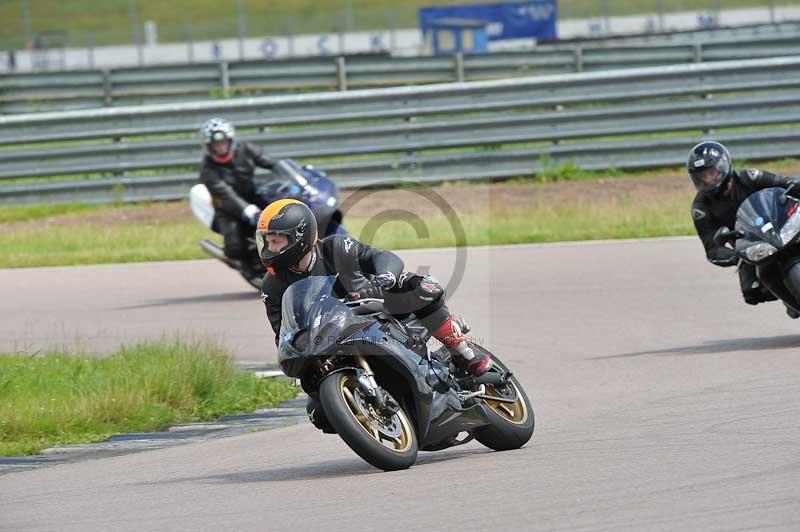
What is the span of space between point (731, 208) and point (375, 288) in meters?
4.86

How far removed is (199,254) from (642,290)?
21.2 ft

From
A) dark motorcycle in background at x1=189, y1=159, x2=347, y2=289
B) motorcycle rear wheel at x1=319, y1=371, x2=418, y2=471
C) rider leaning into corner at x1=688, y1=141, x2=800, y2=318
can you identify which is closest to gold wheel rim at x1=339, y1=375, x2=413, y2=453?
motorcycle rear wheel at x1=319, y1=371, x2=418, y2=471

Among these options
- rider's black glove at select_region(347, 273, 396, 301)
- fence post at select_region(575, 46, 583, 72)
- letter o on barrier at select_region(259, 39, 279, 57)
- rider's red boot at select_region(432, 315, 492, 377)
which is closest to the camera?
rider's black glove at select_region(347, 273, 396, 301)

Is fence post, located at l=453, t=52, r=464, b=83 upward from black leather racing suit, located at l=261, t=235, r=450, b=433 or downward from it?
upward

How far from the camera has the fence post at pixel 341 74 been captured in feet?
76.5

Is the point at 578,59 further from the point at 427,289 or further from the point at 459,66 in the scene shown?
the point at 427,289

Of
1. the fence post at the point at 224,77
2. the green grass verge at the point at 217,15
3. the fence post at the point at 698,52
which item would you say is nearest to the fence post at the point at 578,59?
the fence post at the point at 698,52

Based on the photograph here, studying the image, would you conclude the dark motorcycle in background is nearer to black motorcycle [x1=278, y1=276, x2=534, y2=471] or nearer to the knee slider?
the knee slider

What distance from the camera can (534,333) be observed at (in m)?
11.7

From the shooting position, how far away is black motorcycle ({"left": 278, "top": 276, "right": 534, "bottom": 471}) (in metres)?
6.48

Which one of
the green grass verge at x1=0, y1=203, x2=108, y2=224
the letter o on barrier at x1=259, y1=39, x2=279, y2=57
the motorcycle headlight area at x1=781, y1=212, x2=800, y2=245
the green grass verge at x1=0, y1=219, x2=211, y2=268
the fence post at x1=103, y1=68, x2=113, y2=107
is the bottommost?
the green grass verge at x1=0, y1=219, x2=211, y2=268

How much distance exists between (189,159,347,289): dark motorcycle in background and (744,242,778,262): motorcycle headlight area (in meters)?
4.73

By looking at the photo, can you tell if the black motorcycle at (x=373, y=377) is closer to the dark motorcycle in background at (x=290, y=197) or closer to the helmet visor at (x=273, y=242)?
the helmet visor at (x=273, y=242)

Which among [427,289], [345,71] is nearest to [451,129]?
[345,71]
